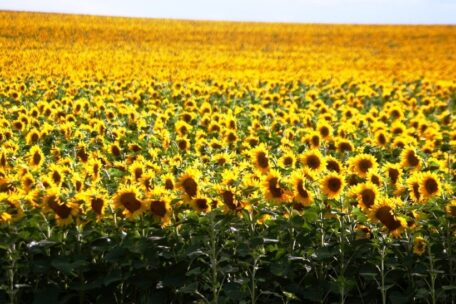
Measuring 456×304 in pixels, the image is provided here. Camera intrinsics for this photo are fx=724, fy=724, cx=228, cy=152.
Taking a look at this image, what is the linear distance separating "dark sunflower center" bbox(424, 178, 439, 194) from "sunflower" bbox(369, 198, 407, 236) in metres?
0.59

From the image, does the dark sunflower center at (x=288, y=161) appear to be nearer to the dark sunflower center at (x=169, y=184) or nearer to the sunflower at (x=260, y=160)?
the sunflower at (x=260, y=160)

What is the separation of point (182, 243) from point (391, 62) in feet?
92.5

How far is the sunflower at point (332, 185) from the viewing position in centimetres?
529

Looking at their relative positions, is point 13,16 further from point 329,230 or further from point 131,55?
point 329,230

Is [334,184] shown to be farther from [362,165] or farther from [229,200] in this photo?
[362,165]

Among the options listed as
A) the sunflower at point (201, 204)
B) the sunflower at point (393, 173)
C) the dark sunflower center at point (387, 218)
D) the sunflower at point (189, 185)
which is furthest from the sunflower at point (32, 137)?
the dark sunflower center at point (387, 218)

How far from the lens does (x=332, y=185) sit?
17.4 feet

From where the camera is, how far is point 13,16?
1817 inches

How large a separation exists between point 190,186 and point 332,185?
1.05m

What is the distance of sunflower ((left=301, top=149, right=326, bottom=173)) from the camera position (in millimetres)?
5922

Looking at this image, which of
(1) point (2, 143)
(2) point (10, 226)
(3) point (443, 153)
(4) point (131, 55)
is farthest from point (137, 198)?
(4) point (131, 55)

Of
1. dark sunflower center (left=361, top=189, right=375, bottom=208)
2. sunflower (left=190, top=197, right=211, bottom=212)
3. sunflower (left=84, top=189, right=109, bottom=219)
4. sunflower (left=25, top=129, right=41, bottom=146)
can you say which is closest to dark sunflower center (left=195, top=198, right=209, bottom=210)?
sunflower (left=190, top=197, right=211, bottom=212)

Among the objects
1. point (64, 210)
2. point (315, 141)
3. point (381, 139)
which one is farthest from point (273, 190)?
point (381, 139)

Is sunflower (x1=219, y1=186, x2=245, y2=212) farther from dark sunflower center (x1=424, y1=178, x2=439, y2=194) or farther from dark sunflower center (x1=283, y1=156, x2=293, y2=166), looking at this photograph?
dark sunflower center (x1=283, y1=156, x2=293, y2=166)
